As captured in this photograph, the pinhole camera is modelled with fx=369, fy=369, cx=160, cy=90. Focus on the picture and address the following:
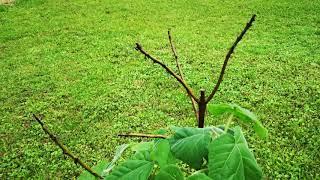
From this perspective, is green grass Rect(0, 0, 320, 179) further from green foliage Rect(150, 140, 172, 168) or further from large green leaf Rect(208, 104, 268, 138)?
green foliage Rect(150, 140, 172, 168)

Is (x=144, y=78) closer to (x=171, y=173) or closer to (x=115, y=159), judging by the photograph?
(x=115, y=159)

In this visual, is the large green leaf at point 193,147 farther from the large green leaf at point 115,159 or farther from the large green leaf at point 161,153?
the large green leaf at point 115,159

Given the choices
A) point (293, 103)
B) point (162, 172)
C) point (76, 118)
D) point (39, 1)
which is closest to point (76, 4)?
point (39, 1)

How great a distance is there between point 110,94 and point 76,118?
58cm

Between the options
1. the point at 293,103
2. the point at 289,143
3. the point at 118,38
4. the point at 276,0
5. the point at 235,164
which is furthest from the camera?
the point at 276,0

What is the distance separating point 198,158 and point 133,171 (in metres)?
0.12

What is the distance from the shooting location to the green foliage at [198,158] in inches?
24.7

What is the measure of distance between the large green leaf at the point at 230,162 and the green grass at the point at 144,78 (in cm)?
266

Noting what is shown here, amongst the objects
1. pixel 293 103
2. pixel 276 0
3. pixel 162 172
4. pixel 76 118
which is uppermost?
pixel 162 172

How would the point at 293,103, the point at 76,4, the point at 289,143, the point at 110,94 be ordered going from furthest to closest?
the point at 76,4 < the point at 110,94 < the point at 293,103 < the point at 289,143

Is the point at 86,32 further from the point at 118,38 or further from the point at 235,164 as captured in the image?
the point at 235,164

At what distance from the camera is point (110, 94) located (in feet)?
14.8

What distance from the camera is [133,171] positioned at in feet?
2.20

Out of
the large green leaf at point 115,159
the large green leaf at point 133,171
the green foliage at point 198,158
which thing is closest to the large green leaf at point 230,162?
the green foliage at point 198,158
